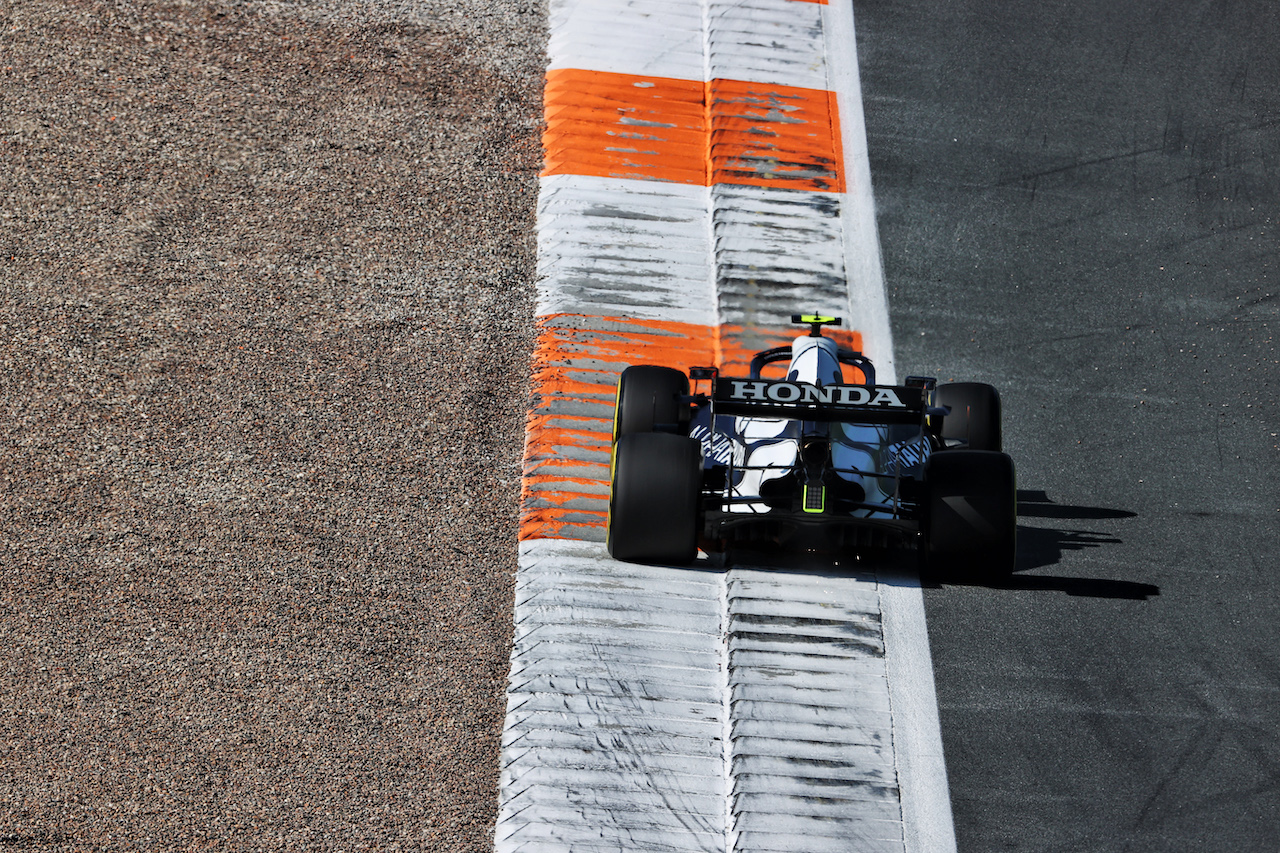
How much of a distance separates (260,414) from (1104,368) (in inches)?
310

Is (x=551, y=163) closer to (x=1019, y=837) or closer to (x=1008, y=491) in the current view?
(x=1008, y=491)

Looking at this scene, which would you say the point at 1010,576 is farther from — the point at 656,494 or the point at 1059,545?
the point at 656,494

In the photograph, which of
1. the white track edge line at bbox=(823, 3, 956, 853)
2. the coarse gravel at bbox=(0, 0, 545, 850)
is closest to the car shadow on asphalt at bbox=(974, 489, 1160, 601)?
the white track edge line at bbox=(823, 3, 956, 853)

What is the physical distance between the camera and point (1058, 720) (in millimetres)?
9445

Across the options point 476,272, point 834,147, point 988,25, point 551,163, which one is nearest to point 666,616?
point 476,272

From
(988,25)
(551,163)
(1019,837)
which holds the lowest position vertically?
(1019,837)

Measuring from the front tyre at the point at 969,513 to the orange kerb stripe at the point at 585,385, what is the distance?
2.78m

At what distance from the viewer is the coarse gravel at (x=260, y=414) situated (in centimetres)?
865

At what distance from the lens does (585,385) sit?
38.3 ft

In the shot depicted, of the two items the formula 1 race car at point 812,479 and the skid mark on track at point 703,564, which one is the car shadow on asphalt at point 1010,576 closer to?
the skid mark on track at point 703,564

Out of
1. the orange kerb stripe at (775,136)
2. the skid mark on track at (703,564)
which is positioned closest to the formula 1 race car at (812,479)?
the skid mark on track at (703,564)

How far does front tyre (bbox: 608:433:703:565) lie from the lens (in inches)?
368

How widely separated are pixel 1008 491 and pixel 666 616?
2.75 metres

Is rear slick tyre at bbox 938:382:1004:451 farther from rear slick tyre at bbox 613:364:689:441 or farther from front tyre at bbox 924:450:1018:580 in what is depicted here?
rear slick tyre at bbox 613:364:689:441
